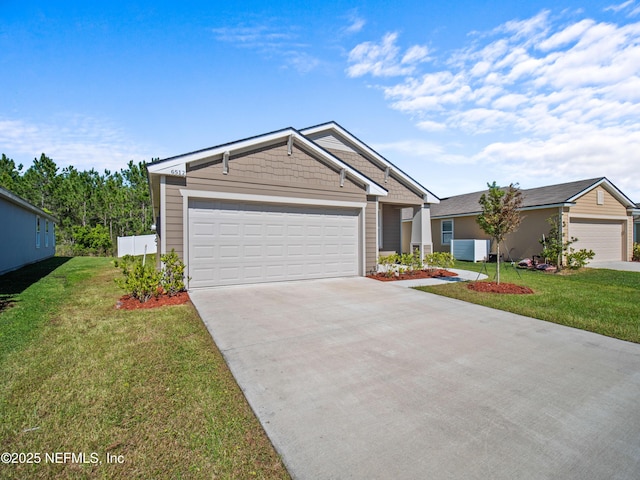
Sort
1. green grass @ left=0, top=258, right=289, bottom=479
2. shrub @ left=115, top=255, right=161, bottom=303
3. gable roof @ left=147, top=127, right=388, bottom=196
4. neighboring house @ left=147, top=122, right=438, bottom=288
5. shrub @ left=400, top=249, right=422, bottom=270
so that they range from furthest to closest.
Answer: shrub @ left=400, top=249, right=422, bottom=270, neighboring house @ left=147, top=122, right=438, bottom=288, gable roof @ left=147, top=127, right=388, bottom=196, shrub @ left=115, top=255, right=161, bottom=303, green grass @ left=0, top=258, right=289, bottom=479

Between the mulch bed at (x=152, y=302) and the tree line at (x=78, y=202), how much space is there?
865 inches

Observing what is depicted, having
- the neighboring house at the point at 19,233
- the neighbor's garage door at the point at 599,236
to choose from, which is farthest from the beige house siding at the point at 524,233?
the neighboring house at the point at 19,233

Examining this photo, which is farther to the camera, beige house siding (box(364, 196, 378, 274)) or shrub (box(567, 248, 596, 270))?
shrub (box(567, 248, 596, 270))

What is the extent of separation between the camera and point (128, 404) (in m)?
2.86

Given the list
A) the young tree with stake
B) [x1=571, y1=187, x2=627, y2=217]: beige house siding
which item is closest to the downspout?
[x1=571, y1=187, x2=627, y2=217]: beige house siding

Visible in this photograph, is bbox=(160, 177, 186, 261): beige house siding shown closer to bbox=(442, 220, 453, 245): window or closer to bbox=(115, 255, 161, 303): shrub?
bbox=(115, 255, 161, 303): shrub

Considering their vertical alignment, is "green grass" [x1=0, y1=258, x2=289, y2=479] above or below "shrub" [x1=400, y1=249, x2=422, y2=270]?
below

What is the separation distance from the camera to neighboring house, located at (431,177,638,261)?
15.4 metres

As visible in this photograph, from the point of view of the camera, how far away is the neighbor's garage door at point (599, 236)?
52.1 ft

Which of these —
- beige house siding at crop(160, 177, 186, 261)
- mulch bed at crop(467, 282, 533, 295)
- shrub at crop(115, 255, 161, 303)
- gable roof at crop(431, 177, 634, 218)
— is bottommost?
mulch bed at crop(467, 282, 533, 295)

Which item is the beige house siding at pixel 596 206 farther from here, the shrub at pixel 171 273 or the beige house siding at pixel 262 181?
the shrub at pixel 171 273

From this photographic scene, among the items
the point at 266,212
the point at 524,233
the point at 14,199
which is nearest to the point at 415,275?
the point at 266,212

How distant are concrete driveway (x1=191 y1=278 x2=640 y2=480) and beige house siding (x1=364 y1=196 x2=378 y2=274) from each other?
16.2 feet

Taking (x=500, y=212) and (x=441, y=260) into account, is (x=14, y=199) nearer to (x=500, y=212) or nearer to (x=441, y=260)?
(x=441, y=260)
